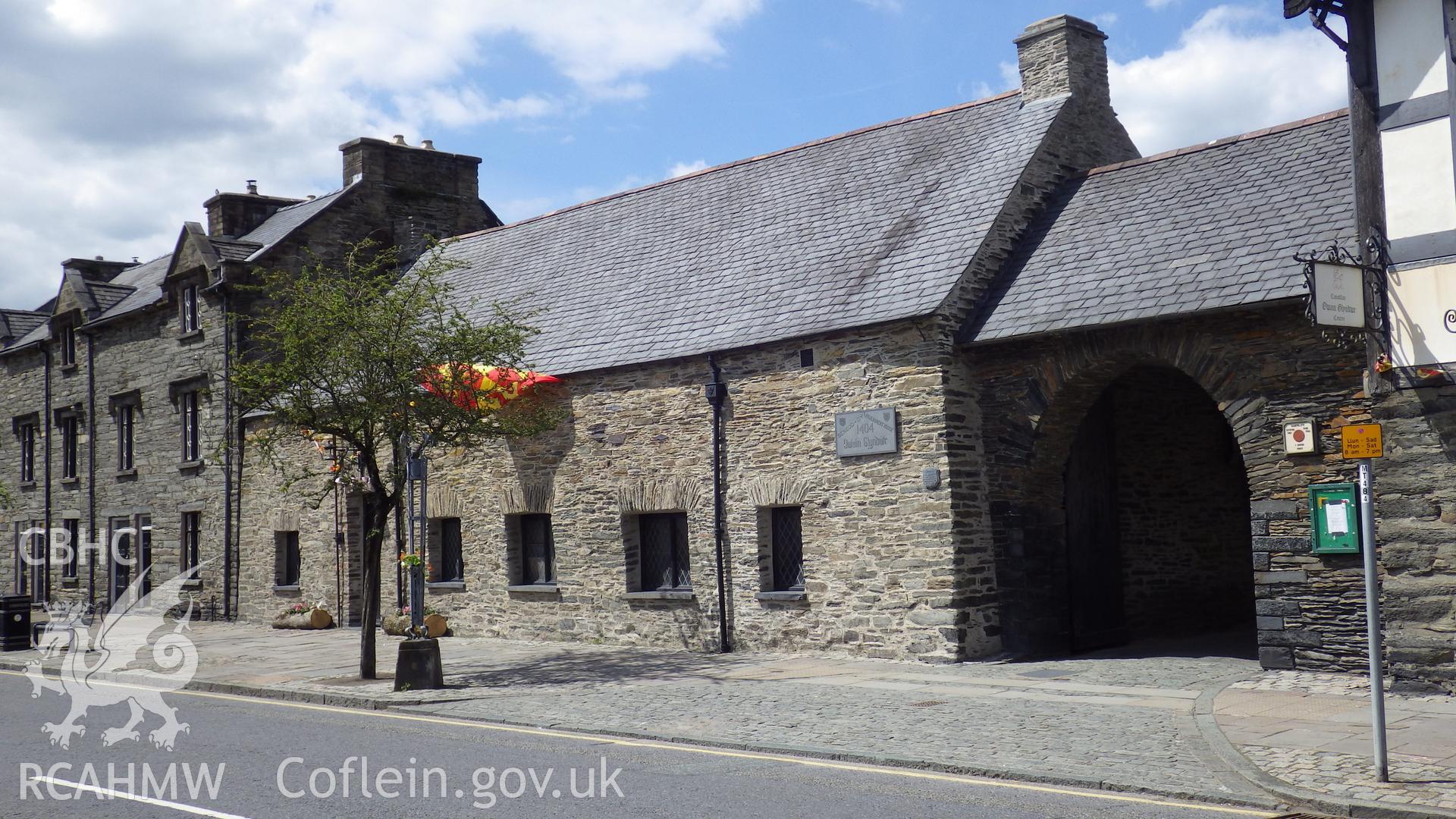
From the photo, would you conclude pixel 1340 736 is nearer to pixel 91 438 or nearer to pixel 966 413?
pixel 966 413

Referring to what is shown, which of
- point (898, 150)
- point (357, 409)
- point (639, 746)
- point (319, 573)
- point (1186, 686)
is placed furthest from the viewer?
point (319, 573)

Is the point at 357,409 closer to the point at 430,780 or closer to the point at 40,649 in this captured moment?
the point at 430,780

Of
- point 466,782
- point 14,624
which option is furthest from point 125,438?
point 466,782

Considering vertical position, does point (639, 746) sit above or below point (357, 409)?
below

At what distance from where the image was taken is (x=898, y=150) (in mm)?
19422

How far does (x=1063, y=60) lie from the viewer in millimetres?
17750

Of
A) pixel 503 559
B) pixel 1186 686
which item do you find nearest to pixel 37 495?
pixel 503 559

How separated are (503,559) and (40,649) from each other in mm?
7695

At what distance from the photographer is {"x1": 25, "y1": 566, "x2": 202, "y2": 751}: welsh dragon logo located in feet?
36.8

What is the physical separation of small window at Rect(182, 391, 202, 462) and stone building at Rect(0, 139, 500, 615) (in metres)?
0.03

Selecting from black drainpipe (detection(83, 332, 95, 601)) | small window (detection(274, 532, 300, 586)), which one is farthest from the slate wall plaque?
black drainpipe (detection(83, 332, 95, 601))

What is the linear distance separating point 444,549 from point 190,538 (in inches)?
366

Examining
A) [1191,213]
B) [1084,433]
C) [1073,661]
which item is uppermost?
[1191,213]

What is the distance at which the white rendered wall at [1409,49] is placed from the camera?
10828mm
